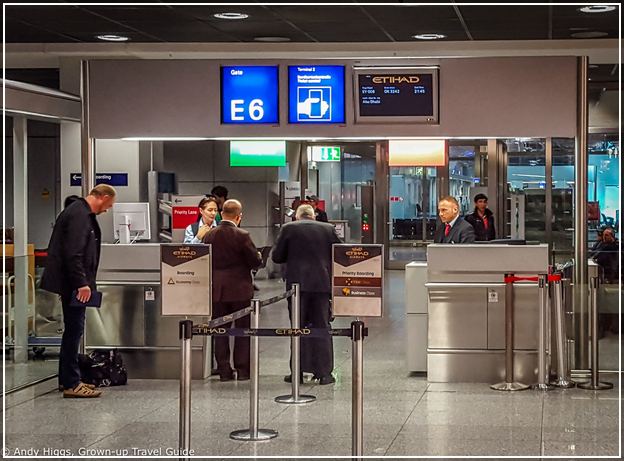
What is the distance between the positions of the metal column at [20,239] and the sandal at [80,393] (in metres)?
1.08

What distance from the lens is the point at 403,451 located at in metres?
7.01

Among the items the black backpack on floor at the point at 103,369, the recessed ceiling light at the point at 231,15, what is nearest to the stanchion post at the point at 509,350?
the black backpack on floor at the point at 103,369

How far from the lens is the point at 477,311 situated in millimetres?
9984

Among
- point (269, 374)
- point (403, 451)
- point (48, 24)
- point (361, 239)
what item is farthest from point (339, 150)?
point (403, 451)

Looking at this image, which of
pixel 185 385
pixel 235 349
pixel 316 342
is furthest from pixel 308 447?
pixel 235 349

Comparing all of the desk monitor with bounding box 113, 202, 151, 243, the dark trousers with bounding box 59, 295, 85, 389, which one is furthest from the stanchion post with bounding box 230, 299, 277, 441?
the desk monitor with bounding box 113, 202, 151, 243

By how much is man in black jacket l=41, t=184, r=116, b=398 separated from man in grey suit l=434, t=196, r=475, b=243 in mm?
Answer: 3328

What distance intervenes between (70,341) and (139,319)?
1216mm

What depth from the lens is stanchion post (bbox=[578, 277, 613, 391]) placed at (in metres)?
9.57

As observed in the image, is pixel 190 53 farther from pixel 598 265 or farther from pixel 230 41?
pixel 598 265

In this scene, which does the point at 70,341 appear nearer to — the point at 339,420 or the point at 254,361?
the point at 254,361

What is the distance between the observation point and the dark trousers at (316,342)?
32.4ft

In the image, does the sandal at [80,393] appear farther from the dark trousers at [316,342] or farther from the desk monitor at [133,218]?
the desk monitor at [133,218]

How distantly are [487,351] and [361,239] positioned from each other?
14.4 metres
